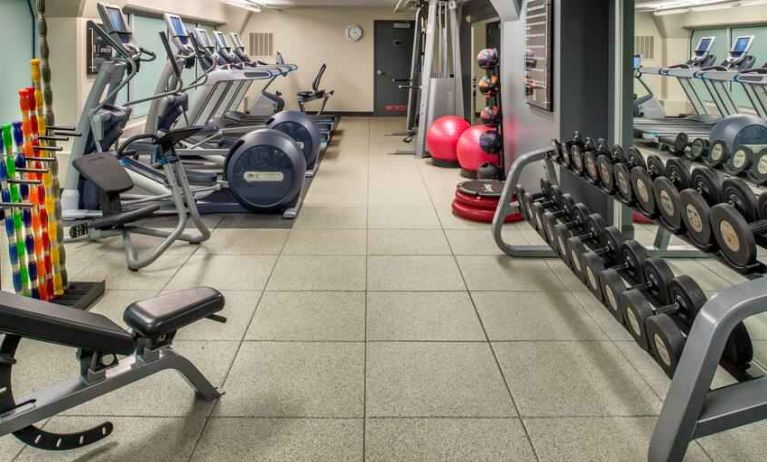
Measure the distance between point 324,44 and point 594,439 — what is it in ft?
38.7

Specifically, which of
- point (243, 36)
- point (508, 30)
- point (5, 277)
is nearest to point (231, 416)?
point (5, 277)

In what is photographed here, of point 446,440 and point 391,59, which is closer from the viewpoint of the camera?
point 446,440

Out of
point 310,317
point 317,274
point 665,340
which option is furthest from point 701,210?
point 317,274

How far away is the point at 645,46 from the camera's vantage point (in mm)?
3859

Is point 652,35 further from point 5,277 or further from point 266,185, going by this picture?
point 5,277

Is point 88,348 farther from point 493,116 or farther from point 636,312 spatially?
point 493,116

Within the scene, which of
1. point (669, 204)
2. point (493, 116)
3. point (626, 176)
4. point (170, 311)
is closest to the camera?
point (170, 311)

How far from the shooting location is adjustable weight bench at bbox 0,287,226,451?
1656 mm

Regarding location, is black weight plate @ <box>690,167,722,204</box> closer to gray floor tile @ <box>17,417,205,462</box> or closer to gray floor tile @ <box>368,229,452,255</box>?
gray floor tile @ <box>368,229,452,255</box>

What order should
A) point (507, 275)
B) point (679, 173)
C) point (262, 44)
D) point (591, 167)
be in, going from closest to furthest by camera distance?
point (679, 173) → point (591, 167) → point (507, 275) → point (262, 44)

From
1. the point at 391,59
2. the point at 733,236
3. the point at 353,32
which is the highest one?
the point at 353,32

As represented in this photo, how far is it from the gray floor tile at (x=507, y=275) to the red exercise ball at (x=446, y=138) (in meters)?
3.31

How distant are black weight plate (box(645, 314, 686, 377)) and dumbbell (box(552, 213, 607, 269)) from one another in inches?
35.0

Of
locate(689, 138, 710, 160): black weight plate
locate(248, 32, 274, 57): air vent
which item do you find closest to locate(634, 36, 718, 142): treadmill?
locate(689, 138, 710, 160): black weight plate
